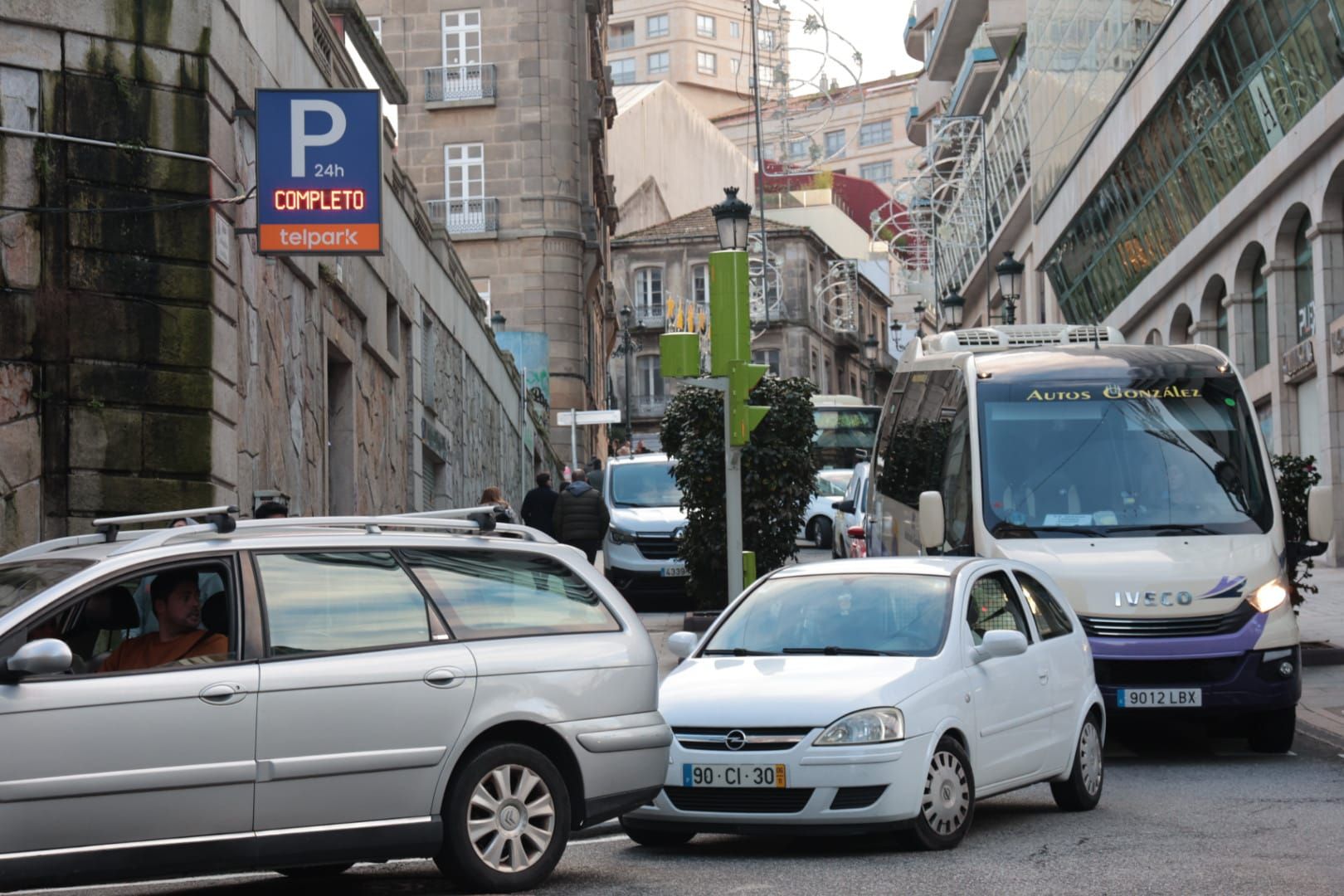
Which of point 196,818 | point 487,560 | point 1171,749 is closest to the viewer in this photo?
point 196,818

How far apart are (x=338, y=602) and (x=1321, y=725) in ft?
28.4

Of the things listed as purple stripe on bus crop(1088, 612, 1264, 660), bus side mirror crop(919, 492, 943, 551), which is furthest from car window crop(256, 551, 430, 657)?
bus side mirror crop(919, 492, 943, 551)

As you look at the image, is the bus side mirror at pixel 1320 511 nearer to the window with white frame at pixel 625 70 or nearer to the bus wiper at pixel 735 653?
the bus wiper at pixel 735 653

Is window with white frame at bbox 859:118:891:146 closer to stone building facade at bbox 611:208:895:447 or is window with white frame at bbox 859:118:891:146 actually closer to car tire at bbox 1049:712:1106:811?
stone building facade at bbox 611:208:895:447

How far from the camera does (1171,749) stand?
14.0 metres

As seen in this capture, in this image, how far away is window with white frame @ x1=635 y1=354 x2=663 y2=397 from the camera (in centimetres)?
10231

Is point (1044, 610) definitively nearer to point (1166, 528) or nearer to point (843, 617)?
point (843, 617)

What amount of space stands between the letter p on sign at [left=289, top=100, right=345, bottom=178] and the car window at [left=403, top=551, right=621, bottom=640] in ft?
23.1

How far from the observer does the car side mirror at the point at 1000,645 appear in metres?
10.0

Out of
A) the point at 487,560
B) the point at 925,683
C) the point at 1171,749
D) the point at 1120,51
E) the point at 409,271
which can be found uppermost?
the point at 1120,51

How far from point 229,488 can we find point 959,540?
5.33 meters

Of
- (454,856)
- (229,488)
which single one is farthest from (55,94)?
(454,856)

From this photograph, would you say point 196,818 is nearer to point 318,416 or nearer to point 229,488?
point 229,488

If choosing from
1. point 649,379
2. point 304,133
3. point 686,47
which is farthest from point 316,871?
point 686,47
